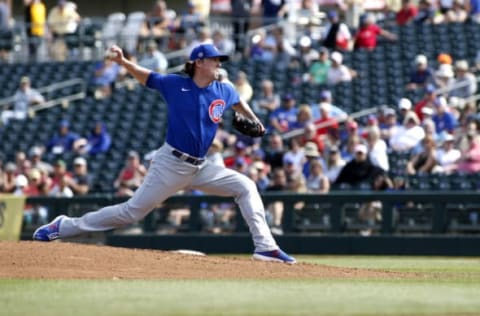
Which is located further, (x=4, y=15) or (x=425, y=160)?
(x=4, y=15)

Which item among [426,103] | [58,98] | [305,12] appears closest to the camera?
Result: [426,103]

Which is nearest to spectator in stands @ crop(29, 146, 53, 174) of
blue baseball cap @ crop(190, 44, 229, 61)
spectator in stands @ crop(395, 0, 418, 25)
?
spectator in stands @ crop(395, 0, 418, 25)

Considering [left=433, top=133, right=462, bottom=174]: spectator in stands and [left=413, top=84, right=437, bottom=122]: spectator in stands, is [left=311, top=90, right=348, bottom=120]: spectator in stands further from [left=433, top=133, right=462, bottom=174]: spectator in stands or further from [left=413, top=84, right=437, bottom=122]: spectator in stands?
[left=433, top=133, right=462, bottom=174]: spectator in stands

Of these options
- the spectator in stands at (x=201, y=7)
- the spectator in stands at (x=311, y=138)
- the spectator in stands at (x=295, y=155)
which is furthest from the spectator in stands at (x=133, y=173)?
the spectator in stands at (x=201, y=7)

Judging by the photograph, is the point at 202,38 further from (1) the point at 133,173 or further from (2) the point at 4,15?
(2) the point at 4,15

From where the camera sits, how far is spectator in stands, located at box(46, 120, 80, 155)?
23.4m

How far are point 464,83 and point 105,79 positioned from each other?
812cm

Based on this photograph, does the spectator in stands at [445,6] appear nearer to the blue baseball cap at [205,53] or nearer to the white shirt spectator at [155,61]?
the white shirt spectator at [155,61]

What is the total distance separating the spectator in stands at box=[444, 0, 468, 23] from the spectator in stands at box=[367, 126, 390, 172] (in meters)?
5.11

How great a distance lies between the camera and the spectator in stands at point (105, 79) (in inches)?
1007

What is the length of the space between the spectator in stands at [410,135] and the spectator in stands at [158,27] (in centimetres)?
842

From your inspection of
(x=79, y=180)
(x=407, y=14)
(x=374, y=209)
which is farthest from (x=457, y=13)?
(x=79, y=180)

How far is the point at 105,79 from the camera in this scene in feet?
84.7

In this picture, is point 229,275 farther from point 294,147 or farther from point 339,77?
point 339,77
